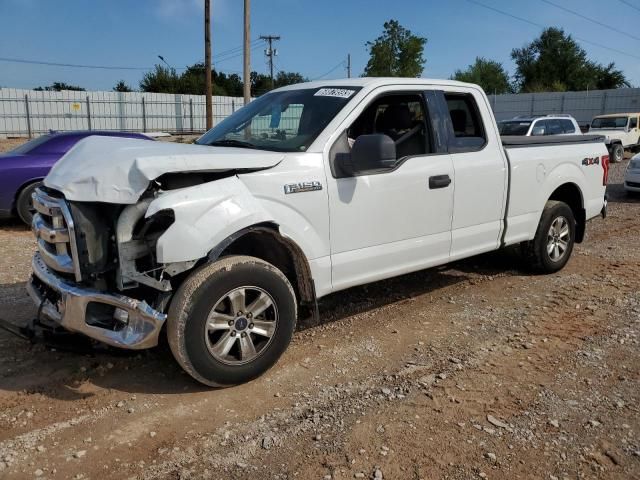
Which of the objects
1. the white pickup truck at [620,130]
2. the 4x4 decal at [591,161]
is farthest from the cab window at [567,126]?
the 4x4 decal at [591,161]

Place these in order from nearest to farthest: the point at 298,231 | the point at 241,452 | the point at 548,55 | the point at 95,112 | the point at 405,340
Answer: the point at 241,452, the point at 298,231, the point at 405,340, the point at 95,112, the point at 548,55

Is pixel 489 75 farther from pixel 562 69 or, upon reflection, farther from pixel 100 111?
pixel 100 111

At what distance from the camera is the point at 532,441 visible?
10.1 feet

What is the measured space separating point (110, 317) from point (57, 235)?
0.57 metres

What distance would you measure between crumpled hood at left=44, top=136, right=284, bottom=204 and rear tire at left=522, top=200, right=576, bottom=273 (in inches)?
134

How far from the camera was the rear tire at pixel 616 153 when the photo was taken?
2086cm

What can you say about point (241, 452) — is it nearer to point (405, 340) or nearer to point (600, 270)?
point (405, 340)

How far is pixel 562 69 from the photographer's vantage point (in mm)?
62531

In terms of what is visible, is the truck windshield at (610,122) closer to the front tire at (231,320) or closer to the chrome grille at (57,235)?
the front tire at (231,320)

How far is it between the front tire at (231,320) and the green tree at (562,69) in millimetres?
59156

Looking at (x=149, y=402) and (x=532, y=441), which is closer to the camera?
(x=532, y=441)

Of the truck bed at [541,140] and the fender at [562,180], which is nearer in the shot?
the truck bed at [541,140]

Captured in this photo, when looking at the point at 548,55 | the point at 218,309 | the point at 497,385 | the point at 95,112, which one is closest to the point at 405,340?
the point at 497,385

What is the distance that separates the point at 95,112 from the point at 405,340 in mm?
31808
